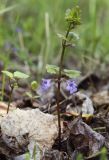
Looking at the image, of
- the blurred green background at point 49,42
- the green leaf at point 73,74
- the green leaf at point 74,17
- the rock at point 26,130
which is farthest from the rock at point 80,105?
the blurred green background at point 49,42

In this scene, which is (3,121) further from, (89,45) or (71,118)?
(89,45)

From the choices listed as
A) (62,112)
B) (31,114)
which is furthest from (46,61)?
(31,114)

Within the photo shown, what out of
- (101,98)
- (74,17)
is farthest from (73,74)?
(101,98)

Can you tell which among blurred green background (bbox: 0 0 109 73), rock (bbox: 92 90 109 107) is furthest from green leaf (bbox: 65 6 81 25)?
blurred green background (bbox: 0 0 109 73)

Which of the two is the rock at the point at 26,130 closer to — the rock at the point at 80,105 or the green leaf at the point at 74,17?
the rock at the point at 80,105

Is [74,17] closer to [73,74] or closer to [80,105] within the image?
[73,74]

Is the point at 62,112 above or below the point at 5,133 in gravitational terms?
above
